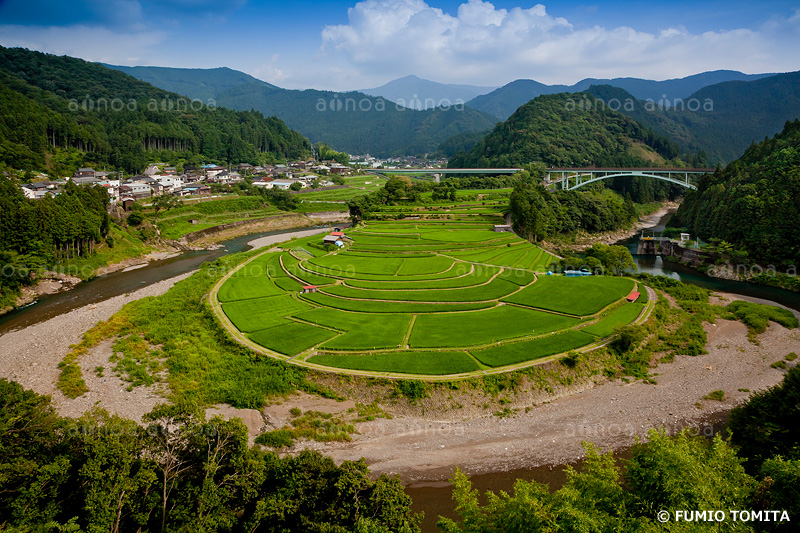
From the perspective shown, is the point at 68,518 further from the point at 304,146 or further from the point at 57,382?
the point at 304,146

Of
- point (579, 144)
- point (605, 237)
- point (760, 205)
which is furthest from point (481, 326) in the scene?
point (579, 144)

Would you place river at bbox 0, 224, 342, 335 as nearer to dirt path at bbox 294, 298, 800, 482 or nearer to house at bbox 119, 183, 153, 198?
house at bbox 119, 183, 153, 198

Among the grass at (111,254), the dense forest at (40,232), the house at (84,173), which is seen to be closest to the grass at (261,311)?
the dense forest at (40,232)

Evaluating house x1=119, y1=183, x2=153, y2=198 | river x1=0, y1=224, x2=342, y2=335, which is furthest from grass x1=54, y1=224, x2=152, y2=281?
house x1=119, y1=183, x2=153, y2=198

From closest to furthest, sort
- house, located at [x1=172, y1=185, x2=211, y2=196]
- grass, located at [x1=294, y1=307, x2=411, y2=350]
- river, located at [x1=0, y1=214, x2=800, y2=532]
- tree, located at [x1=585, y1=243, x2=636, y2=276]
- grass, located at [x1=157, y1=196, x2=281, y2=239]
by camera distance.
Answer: river, located at [x1=0, y1=214, x2=800, y2=532] < grass, located at [x1=294, y1=307, x2=411, y2=350] < tree, located at [x1=585, y1=243, x2=636, y2=276] < grass, located at [x1=157, y1=196, x2=281, y2=239] < house, located at [x1=172, y1=185, x2=211, y2=196]

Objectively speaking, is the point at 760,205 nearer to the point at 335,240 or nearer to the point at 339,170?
the point at 335,240
